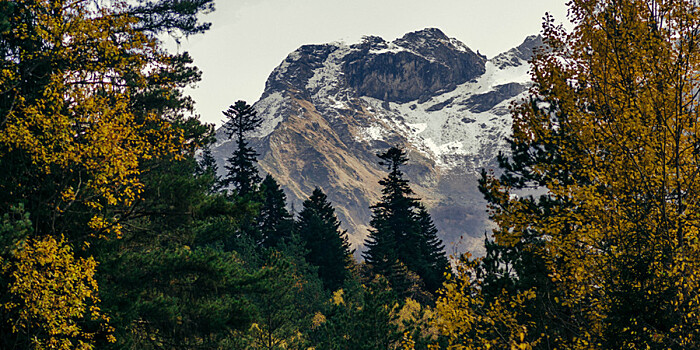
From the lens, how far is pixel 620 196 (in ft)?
25.5

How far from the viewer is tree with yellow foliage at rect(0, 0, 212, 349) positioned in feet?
27.0

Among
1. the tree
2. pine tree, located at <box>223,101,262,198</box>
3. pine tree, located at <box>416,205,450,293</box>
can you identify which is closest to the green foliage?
pine tree, located at <box>416,205,450,293</box>

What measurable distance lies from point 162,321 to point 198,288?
4.71 feet

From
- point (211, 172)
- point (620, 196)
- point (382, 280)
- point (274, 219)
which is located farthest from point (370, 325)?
point (274, 219)

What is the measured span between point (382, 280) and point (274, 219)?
30.5 m

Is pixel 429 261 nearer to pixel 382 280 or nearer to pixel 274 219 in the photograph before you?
pixel 274 219

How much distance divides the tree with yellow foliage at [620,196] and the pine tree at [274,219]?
110ft

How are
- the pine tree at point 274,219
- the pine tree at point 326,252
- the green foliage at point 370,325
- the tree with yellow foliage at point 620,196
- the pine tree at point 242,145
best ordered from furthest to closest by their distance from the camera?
the pine tree at point 274,219
the pine tree at point 326,252
the pine tree at point 242,145
the green foliage at point 370,325
the tree with yellow foliage at point 620,196

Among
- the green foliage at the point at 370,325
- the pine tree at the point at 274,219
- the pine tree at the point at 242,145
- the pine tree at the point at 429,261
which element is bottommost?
the green foliage at the point at 370,325

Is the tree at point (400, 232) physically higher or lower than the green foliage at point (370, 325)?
higher

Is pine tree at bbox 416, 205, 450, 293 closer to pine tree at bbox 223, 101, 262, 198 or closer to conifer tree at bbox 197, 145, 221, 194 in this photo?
pine tree at bbox 223, 101, 262, 198

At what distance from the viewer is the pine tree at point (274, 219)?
140 feet

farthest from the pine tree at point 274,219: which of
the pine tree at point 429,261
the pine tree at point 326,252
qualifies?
the pine tree at point 429,261

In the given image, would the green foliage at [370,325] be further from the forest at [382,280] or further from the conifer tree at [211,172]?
the conifer tree at [211,172]
